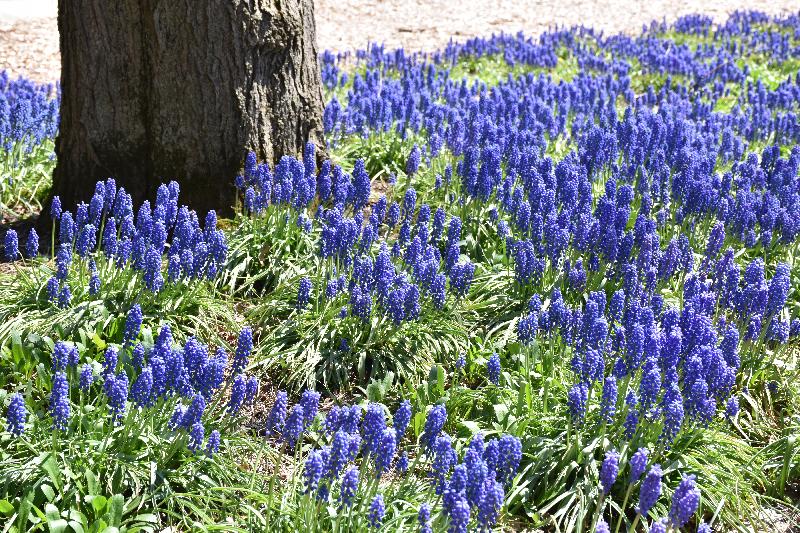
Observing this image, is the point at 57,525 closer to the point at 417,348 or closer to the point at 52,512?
the point at 52,512

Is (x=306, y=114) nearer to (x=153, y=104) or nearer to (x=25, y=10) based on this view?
(x=153, y=104)

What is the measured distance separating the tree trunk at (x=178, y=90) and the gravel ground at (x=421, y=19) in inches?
276

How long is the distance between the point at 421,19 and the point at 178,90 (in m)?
13.2

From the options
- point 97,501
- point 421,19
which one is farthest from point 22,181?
point 421,19

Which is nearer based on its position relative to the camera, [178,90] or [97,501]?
[97,501]

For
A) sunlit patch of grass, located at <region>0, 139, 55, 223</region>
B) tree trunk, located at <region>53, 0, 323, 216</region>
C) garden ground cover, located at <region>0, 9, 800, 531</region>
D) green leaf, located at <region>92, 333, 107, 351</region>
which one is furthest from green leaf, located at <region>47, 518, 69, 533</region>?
sunlit patch of grass, located at <region>0, 139, 55, 223</region>

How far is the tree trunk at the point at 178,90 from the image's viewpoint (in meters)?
6.01

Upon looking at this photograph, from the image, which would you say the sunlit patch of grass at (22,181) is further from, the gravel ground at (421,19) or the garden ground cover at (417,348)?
the gravel ground at (421,19)

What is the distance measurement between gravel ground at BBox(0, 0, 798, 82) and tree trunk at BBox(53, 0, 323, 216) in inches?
276

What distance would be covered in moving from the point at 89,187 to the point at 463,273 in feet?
9.94

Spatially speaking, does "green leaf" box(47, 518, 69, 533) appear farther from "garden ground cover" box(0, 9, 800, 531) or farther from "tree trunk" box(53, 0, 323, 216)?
"tree trunk" box(53, 0, 323, 216)

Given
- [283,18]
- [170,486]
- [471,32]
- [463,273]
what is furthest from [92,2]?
[471,32]

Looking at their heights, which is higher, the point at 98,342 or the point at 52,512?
the point at 98,342

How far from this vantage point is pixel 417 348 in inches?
201
